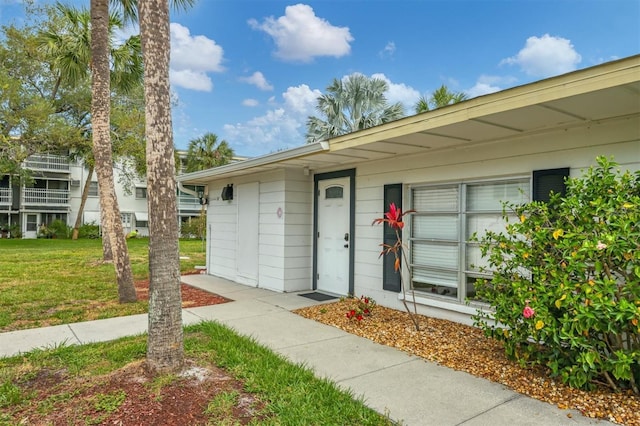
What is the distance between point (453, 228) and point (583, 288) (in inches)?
88.9

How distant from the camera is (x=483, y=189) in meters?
4.69

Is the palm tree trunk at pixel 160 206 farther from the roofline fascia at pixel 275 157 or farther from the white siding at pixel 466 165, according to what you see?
the white siding at pixel 466 165

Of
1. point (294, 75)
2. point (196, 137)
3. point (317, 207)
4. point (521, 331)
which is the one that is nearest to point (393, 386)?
point (521, 331)

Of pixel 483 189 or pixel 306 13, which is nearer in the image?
pixel 483 189

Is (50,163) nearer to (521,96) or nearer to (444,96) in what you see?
(444,96)

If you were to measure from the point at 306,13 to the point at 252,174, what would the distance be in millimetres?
7336

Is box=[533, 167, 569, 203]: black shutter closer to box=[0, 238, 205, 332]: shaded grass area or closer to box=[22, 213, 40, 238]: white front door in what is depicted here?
box=[0, 238, 205, 332]: shaded grass area

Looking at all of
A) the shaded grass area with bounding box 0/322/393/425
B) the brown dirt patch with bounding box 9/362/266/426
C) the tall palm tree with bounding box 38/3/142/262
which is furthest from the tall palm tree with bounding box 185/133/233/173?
the brown dirt patch with bounding box 9/362/266/426

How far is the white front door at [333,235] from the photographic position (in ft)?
21.5

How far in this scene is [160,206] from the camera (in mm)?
3156

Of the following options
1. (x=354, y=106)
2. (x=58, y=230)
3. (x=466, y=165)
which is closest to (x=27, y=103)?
(x=354, y=106)

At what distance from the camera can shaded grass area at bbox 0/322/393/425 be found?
266cm

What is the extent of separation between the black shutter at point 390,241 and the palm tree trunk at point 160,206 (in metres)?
3.22

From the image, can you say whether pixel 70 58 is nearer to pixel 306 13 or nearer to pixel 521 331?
pixel 306 13
